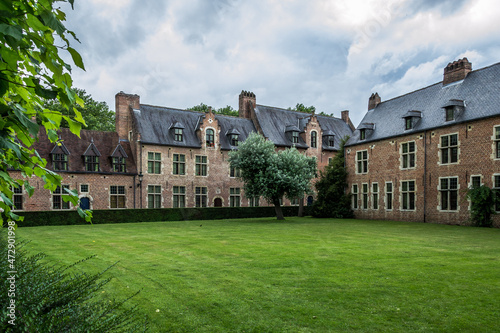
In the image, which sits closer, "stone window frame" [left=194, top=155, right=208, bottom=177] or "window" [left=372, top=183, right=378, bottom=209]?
"window" [left=372, top=183, right=378, bottom=209]

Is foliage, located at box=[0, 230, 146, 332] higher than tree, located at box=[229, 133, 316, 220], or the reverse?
Result: tree, located at box=[229, 133, 316, 220]

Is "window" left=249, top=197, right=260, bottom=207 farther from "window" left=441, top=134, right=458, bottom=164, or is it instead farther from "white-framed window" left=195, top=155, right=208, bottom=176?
"window" left=441, top=134, right=458, bottom=164

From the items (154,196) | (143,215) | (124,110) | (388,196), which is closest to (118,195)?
(154,196)

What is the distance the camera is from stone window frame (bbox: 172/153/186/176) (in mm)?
38094

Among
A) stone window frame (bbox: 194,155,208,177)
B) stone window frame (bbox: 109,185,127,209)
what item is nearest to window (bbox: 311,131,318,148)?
stone window frame (bbox: 194,155,208,177)

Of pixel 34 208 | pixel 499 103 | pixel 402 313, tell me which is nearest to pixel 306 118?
pixel 499 103

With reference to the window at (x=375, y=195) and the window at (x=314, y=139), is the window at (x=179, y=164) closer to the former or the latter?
the window at (x=314, y=139)

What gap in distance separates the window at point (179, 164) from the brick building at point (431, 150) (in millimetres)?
15610

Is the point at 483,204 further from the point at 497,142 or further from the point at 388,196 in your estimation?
the point at 388,196

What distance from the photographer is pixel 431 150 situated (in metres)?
28.0

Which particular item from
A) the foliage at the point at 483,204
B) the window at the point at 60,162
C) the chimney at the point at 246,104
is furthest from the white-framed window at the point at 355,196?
the window at the point at 60,162

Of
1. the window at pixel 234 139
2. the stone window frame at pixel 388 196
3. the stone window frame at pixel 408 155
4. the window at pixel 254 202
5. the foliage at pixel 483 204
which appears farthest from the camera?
the window at pixel 234 139

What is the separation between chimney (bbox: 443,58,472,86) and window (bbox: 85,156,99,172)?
96.1 feet

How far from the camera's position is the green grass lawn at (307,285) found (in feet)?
20.0
